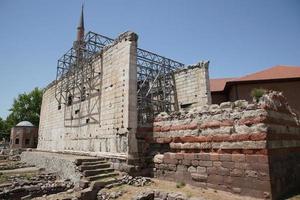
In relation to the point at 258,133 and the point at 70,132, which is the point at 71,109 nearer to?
the point at 70,132

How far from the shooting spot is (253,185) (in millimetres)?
7035

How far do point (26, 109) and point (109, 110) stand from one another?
3658 centimetres

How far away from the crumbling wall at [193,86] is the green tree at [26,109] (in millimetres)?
33794

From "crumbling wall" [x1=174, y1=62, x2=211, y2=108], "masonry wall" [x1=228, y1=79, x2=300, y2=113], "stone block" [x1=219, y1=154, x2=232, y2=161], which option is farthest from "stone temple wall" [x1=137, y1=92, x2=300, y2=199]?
"masonry wall" [x1=228, y1=79, x2=300, y2=113]

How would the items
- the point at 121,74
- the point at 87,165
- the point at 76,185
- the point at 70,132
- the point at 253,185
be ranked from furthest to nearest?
the point at 70,132
the point at 121,74
the point at 87,165
the point at 76,185
the point at 253,185

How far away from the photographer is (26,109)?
4262cm

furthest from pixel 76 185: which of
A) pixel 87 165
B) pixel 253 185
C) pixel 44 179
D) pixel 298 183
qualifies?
pixel 298 183

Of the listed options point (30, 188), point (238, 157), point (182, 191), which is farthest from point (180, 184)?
point (30, 188)

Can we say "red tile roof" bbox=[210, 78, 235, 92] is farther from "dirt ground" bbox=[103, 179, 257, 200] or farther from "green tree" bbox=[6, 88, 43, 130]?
"green tree" bbox=[6, 88, 43, 130]

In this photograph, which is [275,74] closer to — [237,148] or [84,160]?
[237,148]

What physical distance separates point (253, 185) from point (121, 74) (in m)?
7.92

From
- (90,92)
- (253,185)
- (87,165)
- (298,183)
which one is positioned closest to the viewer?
(253,185)

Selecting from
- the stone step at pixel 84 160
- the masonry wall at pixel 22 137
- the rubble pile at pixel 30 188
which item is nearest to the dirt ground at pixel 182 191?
the rubble pile at pixel 30 188

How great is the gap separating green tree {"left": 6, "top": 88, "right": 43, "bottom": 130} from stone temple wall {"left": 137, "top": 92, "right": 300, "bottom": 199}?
127ft
